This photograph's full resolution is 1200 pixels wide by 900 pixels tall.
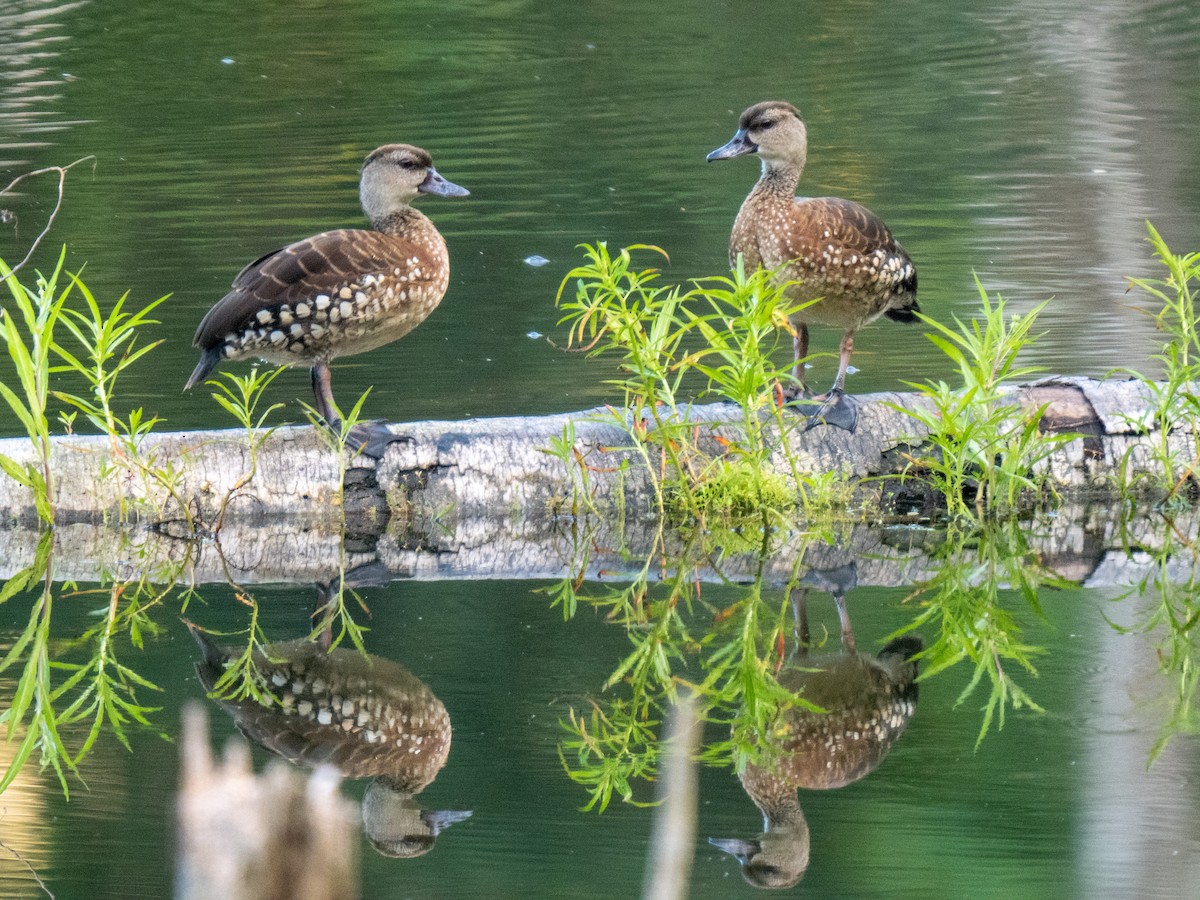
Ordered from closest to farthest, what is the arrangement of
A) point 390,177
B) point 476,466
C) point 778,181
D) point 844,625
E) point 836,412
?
point 844,625
point 476,466
point 836,412
point 390,177
point 778,181

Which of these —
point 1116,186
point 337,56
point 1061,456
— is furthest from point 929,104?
point 1061,456

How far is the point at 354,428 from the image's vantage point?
6883 millimetres

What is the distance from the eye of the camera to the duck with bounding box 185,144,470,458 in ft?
22.1

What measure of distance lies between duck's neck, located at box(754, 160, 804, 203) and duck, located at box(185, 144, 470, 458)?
4.26ft

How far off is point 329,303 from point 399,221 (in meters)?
0.63

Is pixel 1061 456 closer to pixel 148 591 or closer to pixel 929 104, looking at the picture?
pixel 148 591

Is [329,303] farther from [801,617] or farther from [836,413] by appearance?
[801,617]

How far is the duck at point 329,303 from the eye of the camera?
6.73 meters

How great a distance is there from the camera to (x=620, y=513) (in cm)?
687

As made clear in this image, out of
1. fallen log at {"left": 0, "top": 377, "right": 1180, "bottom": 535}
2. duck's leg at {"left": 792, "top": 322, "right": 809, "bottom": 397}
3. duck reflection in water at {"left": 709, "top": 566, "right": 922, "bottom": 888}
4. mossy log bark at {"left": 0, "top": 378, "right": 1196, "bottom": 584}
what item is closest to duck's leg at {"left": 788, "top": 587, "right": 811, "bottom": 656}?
duck reflection in water at {"left": 709, "top": 566, "right": 922, "bottom": 888}

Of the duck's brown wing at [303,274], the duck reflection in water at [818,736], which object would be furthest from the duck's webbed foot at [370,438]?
the duck reflection in water at [818,736]

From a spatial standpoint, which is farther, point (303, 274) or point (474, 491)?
point (474, 491)

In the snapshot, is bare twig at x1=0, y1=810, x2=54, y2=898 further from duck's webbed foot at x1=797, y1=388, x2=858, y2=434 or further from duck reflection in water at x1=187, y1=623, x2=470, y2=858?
duck's webbed foot at x1=797, y1=388, x2=858, y2=434

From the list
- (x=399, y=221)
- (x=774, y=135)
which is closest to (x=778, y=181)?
(x=774, y=135)
